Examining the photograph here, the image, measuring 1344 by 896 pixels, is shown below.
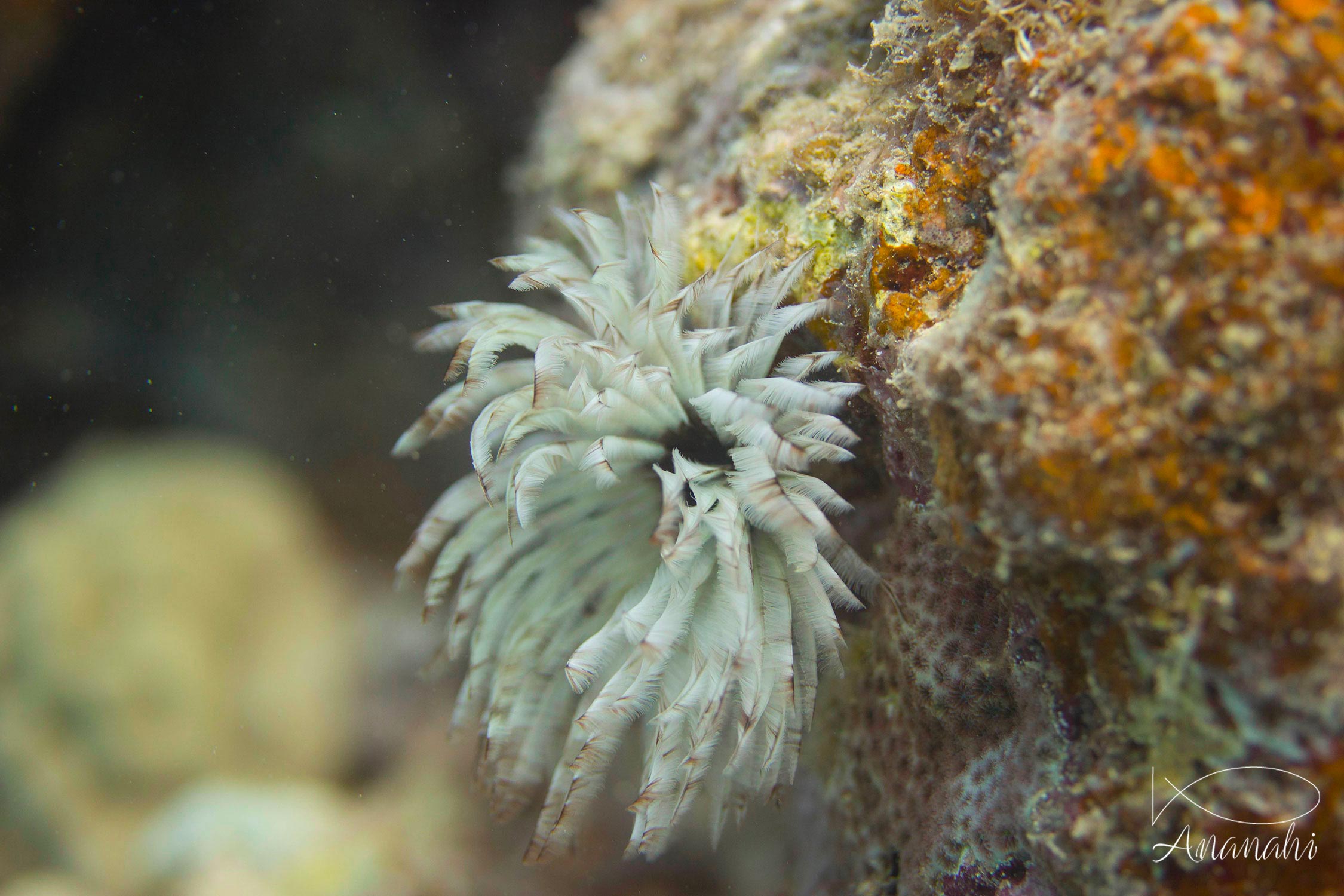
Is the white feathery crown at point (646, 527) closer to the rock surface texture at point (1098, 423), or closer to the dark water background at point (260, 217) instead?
the rock surface texture at point (1098, 423)

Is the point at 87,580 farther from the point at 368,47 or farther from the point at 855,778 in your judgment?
the point at 855,778

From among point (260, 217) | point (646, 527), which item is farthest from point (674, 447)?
point (260, 217)

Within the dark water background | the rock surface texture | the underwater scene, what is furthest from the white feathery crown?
the dark water background

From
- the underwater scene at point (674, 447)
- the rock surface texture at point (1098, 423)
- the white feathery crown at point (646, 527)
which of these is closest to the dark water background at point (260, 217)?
the underwater scene at point (674, 447)

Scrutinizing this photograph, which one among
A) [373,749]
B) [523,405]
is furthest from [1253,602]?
[373,749]

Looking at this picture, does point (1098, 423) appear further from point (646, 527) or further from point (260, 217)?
point (260, 217)

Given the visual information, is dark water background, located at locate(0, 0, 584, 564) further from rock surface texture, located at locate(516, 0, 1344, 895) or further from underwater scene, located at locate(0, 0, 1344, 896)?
rock surface texture, located at locate(516, 0, 1344, 895)
